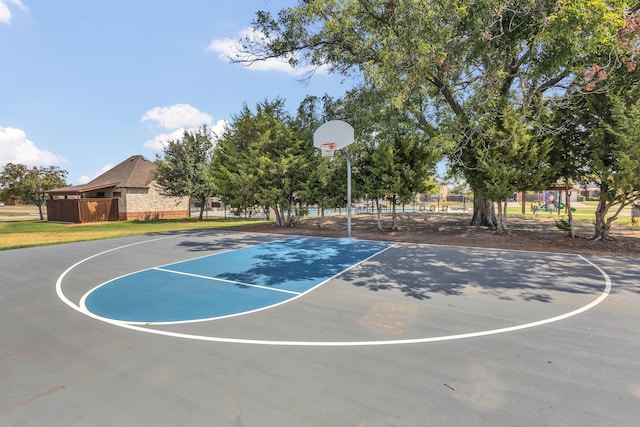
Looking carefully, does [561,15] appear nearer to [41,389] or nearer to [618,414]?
[618,414]

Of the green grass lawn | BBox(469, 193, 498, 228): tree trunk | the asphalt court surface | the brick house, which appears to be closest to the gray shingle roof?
the brick house

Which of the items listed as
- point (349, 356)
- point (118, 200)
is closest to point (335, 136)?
point (349, 356)

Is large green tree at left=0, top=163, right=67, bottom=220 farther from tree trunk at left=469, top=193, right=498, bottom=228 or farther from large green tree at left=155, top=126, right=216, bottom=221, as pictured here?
tree trunk at left=469, top=193, right=498, bottom=228

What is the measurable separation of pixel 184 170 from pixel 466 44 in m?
22.4

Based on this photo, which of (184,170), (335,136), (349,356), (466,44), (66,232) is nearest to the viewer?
(349,356)

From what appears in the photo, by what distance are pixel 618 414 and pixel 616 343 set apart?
1.79 m

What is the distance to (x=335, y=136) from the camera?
1416 centimetres

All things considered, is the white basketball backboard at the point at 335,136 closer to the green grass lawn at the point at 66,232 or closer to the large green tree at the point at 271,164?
the large green tree at the point at 271,164

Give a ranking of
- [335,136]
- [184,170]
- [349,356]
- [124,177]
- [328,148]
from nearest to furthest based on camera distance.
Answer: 1. [349,356]
2. [335,136]
3. [328,148]
4. [184,170]
5. [124,177]

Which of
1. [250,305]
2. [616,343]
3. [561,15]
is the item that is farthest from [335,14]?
[616,343]

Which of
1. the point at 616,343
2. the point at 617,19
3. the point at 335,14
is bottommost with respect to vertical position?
the point at 616,343

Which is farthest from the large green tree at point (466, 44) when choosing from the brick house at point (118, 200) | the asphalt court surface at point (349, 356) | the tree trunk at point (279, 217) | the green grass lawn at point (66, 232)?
the brick house at point (118, 200)

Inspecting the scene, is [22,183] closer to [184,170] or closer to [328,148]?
[184,170]

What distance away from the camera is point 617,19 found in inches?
298
